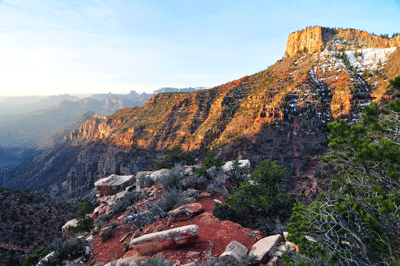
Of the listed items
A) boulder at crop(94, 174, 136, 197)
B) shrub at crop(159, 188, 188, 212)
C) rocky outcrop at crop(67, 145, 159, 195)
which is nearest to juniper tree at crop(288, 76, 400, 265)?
shrub at crop(159, 188, 188, 212)

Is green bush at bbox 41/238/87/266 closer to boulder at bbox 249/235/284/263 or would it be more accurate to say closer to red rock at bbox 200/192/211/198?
red rock at bbox 200/192/211/198

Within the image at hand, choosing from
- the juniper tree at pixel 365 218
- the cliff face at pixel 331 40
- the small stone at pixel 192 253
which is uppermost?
the cliff face at pixel 331 40

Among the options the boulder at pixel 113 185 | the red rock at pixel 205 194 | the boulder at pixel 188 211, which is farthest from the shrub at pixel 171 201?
the boulder at pixel 113 185

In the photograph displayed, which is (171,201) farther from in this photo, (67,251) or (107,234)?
(67,251)

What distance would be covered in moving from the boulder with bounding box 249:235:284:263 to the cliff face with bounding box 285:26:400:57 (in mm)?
67166

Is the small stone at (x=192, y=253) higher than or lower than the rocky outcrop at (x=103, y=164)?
higher

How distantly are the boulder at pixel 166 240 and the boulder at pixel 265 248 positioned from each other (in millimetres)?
1848

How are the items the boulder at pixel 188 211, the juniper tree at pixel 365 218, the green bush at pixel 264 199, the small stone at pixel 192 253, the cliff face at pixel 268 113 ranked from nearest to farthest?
the juniper tree at pixel 365 218 < the small stone at pixel 192 253 < the boulder at pixel 188 211 < the green bush at pixel 264 199 < the cliff face at pixel 268 113

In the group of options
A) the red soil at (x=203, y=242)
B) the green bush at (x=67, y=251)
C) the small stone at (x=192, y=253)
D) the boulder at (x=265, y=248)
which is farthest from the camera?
the green bush at (x=67, y=251)

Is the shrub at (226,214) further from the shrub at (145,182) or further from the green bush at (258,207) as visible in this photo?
the shrub at (145,182)

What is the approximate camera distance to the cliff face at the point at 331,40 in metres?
53.6

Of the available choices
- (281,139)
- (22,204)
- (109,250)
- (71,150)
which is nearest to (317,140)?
(281,139)

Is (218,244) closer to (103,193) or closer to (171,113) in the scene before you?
(103,193)

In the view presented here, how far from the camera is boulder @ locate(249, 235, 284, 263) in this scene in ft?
15.4
